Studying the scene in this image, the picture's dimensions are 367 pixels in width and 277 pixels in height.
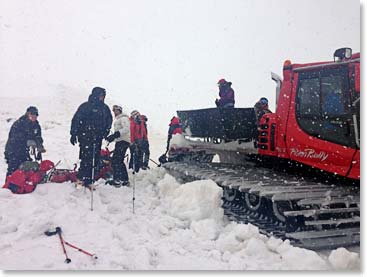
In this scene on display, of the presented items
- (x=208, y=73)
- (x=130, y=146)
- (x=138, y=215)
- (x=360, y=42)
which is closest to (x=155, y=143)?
(x=130, y=146)

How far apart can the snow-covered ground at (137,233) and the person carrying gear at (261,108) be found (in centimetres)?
138

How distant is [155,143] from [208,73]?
4.26 metres

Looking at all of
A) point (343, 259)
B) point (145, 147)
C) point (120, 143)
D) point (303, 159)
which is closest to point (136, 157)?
point (120, 143)

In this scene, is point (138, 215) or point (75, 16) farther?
point (75, 16)

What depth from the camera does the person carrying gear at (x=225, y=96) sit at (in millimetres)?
6941

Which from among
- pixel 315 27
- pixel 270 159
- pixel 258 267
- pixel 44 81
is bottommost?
pixel 258 267

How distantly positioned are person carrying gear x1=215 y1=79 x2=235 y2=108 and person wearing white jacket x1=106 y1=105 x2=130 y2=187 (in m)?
1.58

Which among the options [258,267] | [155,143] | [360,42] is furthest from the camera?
[155,143]

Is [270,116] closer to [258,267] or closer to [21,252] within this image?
[258,267]

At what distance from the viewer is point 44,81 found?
6.30 metres

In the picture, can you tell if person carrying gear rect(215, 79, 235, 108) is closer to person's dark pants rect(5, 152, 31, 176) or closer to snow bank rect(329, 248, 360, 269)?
person's dark pants rect(5, 152, 31, 176)

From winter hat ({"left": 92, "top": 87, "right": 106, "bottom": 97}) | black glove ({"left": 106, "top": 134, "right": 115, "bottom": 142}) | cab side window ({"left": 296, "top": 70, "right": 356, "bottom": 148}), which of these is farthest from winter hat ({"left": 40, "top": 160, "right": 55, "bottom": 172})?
cab side window ({"left": 296, "top": 70, "right": 356, "bottom": 148})

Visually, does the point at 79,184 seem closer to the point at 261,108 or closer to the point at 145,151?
the point at 261,108

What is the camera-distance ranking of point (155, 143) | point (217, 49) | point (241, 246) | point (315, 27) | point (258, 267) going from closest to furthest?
point (258, 267) < point (241, 246) < point (315, 27) < point (217, 49) < point (155, 143)
